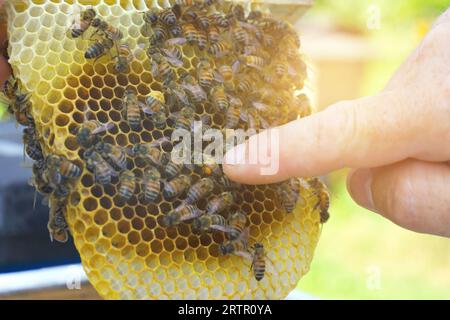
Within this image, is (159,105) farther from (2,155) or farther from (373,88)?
(373,88)

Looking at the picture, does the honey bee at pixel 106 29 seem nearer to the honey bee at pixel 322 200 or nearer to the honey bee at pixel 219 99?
the honey bee at pixel 219 99

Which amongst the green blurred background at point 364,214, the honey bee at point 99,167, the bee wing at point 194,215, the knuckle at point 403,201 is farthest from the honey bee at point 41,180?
the green blurred background at point 364,214

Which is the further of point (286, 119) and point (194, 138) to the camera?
point (286, 119)

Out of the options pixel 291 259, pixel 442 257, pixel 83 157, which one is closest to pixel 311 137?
pixel 291 259

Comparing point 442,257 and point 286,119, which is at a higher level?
point 286,119

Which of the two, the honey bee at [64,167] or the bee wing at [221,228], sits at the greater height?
the honey bee at [64,167]
